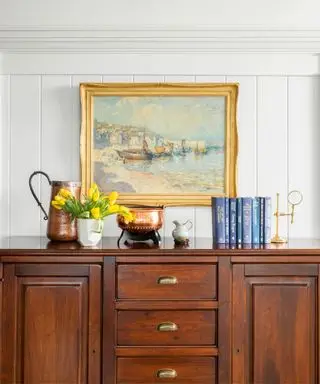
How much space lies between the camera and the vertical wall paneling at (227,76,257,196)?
10.2ft

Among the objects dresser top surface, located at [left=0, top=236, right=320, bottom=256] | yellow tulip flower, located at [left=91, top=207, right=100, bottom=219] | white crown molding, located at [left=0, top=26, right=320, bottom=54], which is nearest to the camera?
dresser top surface, located at [left=0, top=236, right=320, bottom=256]

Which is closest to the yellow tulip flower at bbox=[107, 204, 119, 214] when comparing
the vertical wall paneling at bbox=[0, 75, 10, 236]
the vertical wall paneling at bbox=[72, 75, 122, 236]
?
the vertical wall paneling at bbox=[72, 75, 122, 236]

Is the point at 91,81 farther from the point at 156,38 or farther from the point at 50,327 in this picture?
the point at 50,327

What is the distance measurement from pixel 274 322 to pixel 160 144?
1096 millimetres

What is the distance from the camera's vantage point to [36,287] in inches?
98.5

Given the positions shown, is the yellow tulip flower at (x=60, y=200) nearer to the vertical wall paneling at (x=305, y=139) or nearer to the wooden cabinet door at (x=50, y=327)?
the wooden cabinet door at (x=50, y=327)

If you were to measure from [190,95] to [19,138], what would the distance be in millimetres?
922

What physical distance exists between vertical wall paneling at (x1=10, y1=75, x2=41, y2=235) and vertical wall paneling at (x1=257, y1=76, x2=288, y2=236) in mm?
1166

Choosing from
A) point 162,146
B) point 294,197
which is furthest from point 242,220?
point 162,146

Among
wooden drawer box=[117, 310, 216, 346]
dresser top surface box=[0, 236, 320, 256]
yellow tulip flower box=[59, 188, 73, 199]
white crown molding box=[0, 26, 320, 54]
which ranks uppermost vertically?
white crown molding box=[0, 26, 320, 54]

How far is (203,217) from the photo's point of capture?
310cm

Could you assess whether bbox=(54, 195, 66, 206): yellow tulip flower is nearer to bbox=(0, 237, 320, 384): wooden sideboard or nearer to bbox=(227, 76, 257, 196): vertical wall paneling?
bbox=(0, 237, 320, 384): wooden sideboard

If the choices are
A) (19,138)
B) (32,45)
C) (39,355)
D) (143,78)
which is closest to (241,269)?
(39,355)

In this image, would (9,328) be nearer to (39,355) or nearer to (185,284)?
(39,355)
